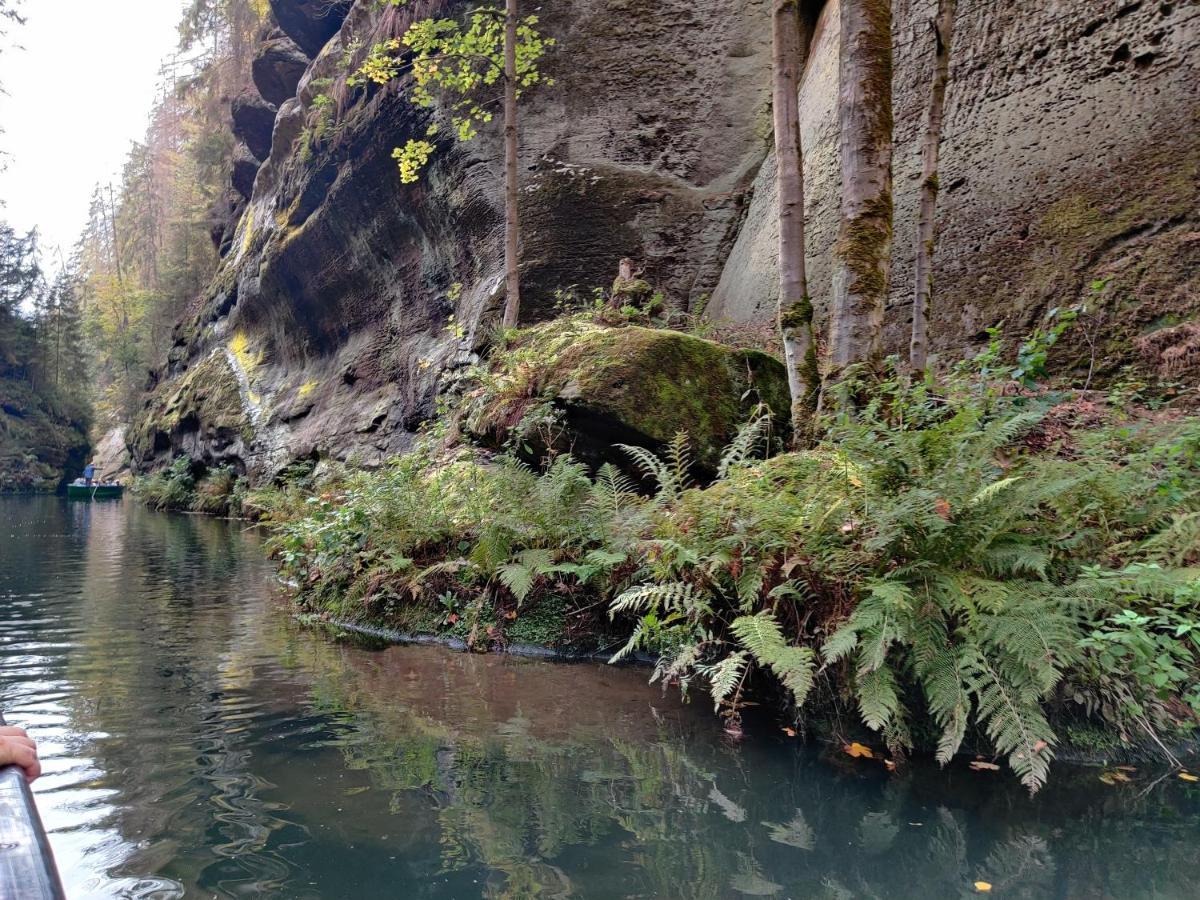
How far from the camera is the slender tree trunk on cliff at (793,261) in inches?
260

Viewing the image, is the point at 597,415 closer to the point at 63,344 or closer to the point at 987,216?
the point at 987,216

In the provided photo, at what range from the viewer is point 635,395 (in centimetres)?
689

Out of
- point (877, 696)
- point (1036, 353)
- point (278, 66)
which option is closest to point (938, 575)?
point (877, 696)

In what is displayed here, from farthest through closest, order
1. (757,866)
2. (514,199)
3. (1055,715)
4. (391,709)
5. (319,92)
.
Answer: (319,92)
(514,199)
(391,709)
(1055,715)
(757,866)

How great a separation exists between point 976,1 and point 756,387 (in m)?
5.57

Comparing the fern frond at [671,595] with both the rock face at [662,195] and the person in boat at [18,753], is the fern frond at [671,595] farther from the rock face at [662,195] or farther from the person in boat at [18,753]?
the rock face at [662,195]

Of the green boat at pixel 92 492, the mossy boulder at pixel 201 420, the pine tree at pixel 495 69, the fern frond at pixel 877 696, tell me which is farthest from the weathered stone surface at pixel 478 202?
the green boat at pixel 92 492

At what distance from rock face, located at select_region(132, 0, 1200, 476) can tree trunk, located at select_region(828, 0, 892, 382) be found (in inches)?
89.0

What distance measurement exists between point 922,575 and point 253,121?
35.0 m

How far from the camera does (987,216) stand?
26.0ft

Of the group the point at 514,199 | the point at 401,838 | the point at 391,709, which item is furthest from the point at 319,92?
the point at 401,838

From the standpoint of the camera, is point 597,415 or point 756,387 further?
point 756,387

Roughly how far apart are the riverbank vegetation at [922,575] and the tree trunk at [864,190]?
1.80ft

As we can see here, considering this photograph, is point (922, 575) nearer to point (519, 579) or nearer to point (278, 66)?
point (519, 579)
